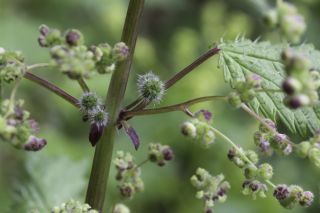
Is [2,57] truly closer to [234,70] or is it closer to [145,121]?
[234,70]

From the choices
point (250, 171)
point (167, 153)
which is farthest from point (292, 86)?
point (167, 153)

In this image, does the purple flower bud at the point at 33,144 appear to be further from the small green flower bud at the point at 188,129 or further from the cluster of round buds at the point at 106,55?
the small green flower bud at the point at 188,129

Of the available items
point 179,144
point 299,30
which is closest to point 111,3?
point 179,144

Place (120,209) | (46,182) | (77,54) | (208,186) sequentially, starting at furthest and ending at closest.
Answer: (46,182)
(208,186)
(120,209)
(77,54)

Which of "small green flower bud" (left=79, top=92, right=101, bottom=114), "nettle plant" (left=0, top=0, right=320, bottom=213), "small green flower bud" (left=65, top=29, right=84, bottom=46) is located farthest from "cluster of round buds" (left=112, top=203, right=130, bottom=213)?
"small green flower bud" (left=65, top=29, right=84, bottom=46)

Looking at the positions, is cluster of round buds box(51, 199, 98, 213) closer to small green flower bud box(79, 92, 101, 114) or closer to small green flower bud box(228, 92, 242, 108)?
small green flower bud box(79, 92, 101, 114)

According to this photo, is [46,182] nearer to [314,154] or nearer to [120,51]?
[120,51]
